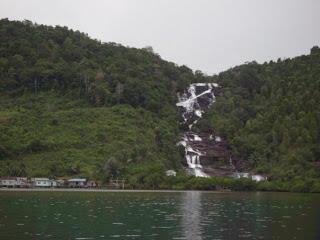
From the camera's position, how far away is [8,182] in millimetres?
111500

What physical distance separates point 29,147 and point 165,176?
33.5 m

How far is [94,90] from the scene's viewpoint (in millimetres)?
161125

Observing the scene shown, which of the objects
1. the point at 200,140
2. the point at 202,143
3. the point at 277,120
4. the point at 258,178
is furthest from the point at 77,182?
the point at 277,120

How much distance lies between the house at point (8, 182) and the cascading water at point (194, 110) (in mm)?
46982

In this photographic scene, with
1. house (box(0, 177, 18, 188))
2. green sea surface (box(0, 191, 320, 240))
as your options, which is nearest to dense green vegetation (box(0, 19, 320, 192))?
house (box(0, 177, 18, 188))

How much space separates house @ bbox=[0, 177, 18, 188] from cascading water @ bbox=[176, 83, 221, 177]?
1850 inches

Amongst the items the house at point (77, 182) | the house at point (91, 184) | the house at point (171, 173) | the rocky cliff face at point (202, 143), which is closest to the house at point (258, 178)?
the rocky cliff face at point (202, 143)

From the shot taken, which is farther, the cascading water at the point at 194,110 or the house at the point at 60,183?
the cascading water at the point at 194,110

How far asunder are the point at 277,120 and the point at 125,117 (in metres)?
44.7

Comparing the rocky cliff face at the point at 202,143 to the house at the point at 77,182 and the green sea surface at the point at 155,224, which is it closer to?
the house at the point at 77,182

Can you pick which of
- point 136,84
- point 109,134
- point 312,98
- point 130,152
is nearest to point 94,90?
point 136,84

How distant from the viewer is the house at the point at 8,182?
111125 mm

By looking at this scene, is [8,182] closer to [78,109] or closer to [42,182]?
[42,182]

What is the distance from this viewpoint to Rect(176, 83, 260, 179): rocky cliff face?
136 metres
